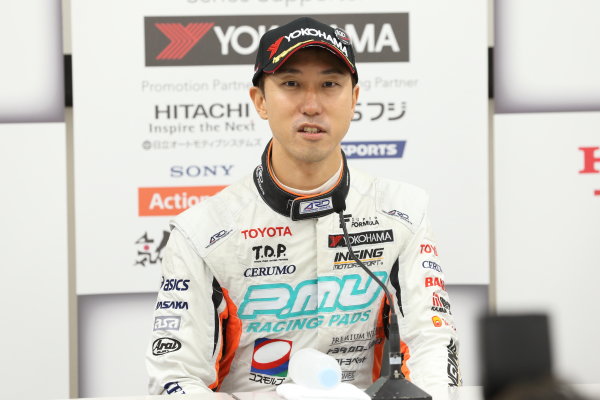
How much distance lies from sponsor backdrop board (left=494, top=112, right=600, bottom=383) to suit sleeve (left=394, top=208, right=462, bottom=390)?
0.76 meters

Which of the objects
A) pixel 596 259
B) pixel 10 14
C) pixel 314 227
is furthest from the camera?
pixel 596 259

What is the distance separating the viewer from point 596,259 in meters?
2.37

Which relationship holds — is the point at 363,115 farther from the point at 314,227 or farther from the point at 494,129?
the point at 314,227

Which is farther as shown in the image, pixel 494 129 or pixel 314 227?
pixel 494 129

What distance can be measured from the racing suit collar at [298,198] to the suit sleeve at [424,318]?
206 millimetres

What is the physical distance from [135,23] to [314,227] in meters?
1.00

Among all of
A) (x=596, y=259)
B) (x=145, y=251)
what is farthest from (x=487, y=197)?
(x=145, y=251)

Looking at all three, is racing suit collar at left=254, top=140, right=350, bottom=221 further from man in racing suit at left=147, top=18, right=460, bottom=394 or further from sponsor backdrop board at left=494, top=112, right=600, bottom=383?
sponsor backdrop board at left=494, top=112, right=600, bottom=383

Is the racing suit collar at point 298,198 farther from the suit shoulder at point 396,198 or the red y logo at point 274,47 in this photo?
the red y logo at point 274,47

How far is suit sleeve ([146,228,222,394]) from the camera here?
143cm

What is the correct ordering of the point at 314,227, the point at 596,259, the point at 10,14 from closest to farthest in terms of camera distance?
the point at 314,227
the point at 10,14
the point at 596,259

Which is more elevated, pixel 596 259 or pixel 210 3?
pixel 210 3

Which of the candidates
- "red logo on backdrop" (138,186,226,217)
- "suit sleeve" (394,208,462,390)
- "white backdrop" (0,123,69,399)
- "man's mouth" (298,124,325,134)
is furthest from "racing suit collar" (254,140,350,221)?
"white backdrop" (0,123,69,399)

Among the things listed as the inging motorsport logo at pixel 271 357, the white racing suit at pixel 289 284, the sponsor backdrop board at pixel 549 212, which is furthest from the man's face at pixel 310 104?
the sponsor backdrop board at pixel 549 212
